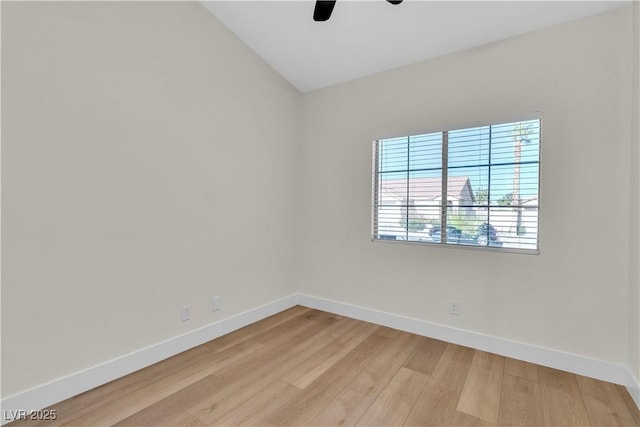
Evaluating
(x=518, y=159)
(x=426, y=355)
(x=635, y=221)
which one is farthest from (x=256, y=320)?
(x=635, y=221)

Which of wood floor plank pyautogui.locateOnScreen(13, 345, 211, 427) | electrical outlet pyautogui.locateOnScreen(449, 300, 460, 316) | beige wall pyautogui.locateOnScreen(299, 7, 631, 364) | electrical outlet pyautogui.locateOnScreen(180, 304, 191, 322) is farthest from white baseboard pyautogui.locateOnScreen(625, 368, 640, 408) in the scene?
electrical outlet pyautogui.locateOnScreen(180, 304, 191, 322)

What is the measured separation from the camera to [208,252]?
2.63 m

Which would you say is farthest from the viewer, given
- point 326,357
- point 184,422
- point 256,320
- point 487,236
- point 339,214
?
point 339,214

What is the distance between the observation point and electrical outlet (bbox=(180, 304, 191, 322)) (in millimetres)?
2439

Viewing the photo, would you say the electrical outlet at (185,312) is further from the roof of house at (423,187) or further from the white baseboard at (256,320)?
the roof of house at (423,187)

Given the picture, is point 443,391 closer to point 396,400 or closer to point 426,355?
point 396,400

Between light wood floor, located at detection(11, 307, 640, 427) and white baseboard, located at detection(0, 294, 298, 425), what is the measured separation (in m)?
0.05

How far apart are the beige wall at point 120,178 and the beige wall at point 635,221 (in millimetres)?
2915

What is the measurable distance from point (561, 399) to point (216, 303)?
8.63ft

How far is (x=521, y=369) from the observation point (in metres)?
2.19

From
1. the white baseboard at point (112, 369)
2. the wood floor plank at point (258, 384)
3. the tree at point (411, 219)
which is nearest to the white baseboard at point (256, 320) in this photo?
the white baseboard at point (112, 369)

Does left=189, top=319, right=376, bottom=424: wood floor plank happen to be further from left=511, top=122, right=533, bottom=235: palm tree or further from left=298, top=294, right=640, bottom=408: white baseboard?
left=511, top=122, right=533, bottom=235: palm tree

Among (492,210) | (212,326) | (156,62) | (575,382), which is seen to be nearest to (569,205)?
(492,210)

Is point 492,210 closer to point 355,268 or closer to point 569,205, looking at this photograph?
point 569,205
